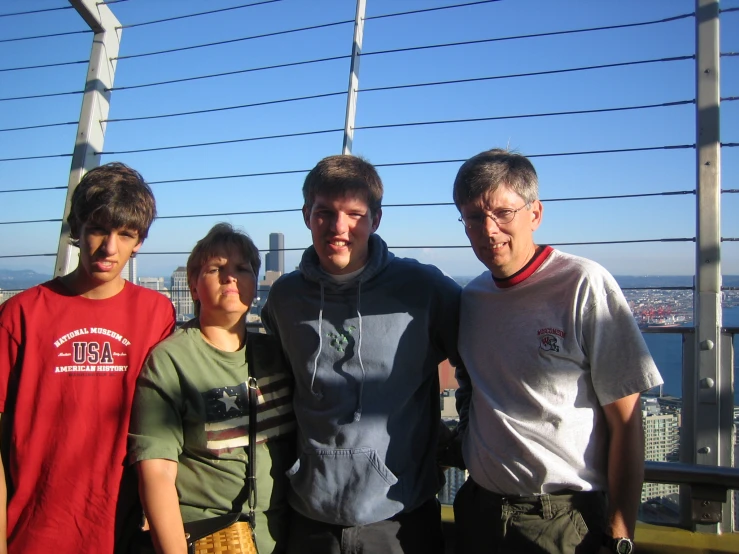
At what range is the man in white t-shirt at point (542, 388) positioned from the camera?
146 cm

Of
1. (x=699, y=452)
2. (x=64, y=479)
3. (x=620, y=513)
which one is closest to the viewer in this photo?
(x=620, y=513)

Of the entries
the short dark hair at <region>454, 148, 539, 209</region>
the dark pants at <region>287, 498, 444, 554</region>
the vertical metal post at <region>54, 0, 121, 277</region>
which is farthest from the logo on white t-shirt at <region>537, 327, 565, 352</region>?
the vertical metal post at <region>54, 0, 121, 277</region>

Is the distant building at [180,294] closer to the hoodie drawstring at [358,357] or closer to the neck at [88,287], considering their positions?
the neck at [88,287]

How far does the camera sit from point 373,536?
1.59 meters

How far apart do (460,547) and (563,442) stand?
43cm

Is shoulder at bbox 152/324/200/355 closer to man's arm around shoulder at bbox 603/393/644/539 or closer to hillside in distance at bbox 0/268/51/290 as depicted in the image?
man's arm around shoulder at bbox 603/393/644/539

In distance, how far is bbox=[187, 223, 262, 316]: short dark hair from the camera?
5.64 feet

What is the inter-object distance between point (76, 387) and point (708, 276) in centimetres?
201

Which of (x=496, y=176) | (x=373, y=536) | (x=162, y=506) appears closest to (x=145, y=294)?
(x=162, y=506)

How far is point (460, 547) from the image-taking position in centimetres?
167

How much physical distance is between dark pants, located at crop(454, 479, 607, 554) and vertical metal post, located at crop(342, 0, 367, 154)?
167cm

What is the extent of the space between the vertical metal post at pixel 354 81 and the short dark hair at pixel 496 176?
118cm

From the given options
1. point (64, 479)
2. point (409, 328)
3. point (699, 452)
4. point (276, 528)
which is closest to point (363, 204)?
point (409, 328)

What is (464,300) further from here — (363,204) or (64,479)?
(64,479)
